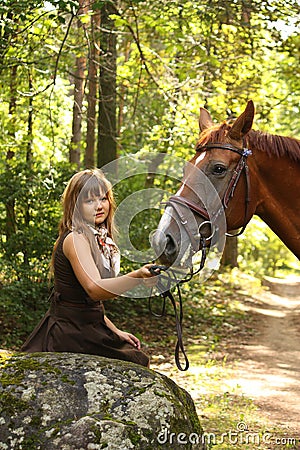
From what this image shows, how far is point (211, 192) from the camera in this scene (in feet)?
12.4

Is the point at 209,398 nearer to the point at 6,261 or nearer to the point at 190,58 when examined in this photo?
the point at 6,261

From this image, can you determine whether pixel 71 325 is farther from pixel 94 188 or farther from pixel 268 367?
pixel 268 367

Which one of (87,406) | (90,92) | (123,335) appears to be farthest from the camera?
(90,92)

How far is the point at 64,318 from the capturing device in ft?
11.7

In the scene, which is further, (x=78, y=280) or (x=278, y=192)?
(x=278, y=192)

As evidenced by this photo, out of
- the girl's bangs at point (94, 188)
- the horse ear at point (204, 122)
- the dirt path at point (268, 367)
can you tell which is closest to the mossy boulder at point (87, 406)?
the girl's bangs at point (94, 188)

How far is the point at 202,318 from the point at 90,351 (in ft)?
25.9

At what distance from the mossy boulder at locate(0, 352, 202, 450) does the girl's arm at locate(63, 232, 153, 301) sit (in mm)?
373

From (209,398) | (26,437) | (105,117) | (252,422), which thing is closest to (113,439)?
(26,437)

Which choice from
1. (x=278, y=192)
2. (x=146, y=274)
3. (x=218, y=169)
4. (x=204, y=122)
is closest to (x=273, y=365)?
(x=278, y=192)

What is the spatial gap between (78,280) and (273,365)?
5.93 meters

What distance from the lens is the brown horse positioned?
370cm

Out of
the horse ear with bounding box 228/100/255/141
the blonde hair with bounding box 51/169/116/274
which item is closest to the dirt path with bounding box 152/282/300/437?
the horse ear with bounding box 228/100/255/141

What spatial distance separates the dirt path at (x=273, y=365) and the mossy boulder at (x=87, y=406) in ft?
9.26
